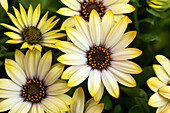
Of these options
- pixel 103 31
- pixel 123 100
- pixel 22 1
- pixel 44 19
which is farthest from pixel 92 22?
pixel 123 100

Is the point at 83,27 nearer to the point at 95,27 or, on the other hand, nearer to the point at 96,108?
the point at 95,27

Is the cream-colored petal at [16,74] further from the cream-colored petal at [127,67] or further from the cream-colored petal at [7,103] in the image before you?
the cream-colored petal at [127,67]

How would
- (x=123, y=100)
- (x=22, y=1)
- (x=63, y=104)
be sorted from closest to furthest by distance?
(x=63, y=104)
(x=22, y=1)
(x=123, y=100)

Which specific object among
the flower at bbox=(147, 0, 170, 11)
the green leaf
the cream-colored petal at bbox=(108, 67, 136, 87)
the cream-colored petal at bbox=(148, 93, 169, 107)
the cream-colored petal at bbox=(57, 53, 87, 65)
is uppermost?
the flower at bbox=(147, 0, 170, 11)

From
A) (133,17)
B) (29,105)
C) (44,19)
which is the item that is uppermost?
(44,19)

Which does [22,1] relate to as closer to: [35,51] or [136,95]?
[35,51]

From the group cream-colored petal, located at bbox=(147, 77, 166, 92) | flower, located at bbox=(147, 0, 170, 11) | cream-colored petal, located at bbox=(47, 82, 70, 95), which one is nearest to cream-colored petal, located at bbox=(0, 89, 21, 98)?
cream-colored petal, located at bbox=(47, 82, 70, 95)

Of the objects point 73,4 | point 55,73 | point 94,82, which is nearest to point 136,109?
point 94,82

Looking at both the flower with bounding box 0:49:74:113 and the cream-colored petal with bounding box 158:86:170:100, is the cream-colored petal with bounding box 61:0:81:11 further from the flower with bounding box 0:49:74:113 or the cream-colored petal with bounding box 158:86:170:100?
the cream-colored petal with bounding box 158:86:170:100
